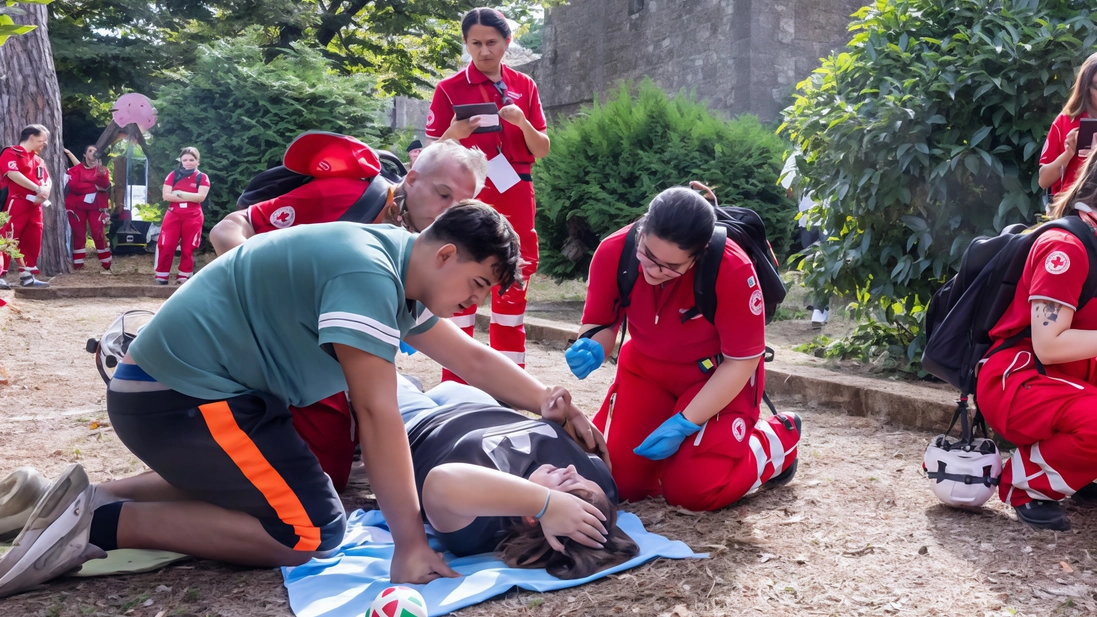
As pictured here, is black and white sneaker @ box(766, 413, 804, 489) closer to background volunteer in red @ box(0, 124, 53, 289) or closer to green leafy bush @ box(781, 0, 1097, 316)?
green leafy bush @ box(781, 0, 1097, 316)

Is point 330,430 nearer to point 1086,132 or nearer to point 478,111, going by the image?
point 478,111

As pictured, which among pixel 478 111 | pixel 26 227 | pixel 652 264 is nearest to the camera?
pixel 652 264

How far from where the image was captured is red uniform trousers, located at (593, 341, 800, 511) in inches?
124

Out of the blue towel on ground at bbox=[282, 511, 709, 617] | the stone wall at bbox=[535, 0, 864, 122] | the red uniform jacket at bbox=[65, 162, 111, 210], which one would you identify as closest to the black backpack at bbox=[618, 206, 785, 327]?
the blue towel on ground at bbox=[282, 511, 709, 617]

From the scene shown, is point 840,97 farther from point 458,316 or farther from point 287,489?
point 287,489

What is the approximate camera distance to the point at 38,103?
11.4 metres

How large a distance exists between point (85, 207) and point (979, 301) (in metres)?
12.5

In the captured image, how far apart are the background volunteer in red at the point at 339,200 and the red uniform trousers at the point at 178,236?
7.91 metres

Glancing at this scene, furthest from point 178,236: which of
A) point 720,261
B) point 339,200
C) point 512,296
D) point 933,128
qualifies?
point 720,261

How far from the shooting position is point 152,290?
10.1 m

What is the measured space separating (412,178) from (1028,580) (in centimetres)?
233

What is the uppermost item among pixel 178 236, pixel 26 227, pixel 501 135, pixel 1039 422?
pixel 501 135

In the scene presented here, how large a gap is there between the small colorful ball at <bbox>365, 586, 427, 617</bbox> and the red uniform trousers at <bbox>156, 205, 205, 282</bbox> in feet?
31.4

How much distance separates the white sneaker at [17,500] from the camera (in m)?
2.71
